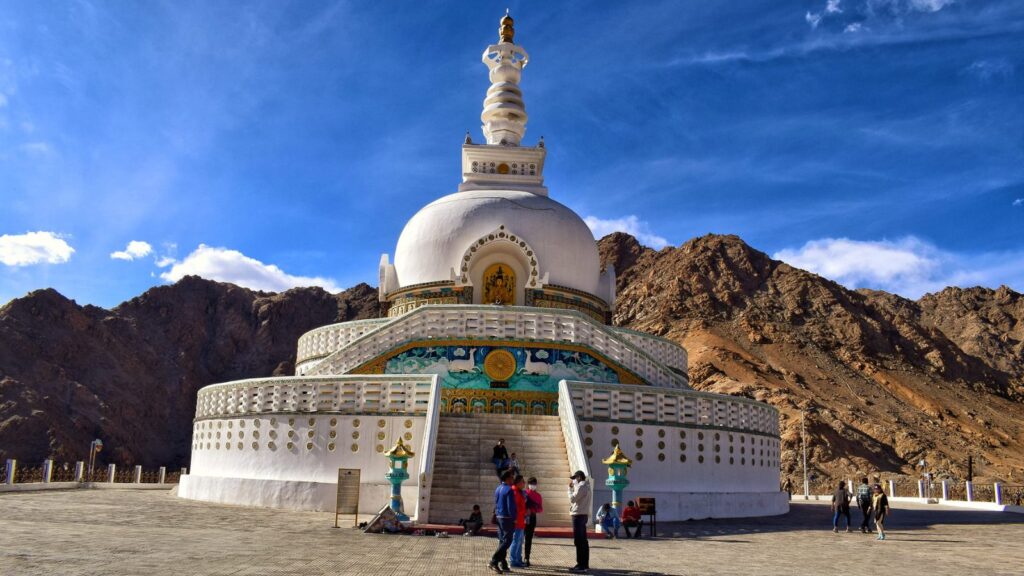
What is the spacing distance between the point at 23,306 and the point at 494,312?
215 ft

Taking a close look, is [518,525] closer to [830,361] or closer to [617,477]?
[617,477]

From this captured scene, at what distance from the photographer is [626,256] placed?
109 m

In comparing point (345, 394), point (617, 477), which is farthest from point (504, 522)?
point (345, 394)

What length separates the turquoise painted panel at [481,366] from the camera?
73.5ft

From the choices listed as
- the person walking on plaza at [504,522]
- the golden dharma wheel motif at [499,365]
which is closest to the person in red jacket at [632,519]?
the person walking on plaza at [504,522]

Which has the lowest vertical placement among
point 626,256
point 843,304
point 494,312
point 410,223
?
point 494,312

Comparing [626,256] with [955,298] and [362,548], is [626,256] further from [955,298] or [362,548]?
[362,548]

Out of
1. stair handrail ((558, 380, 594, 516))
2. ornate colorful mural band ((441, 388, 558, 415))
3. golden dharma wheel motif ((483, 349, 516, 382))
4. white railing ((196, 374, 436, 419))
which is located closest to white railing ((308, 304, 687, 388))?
golden dharma wheel motif ((483, 349, 516, 382))

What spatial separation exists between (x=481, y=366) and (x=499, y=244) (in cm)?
613

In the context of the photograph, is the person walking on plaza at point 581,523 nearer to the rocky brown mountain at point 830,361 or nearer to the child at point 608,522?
the child at point 608,522

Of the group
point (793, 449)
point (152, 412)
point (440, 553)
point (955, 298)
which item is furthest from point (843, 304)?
point (440, 553)

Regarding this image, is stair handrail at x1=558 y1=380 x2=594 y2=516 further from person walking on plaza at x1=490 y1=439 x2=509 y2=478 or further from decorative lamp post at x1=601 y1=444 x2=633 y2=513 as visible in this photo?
person walking on plaza at x1=490 y1=439 x2=509 y2=478

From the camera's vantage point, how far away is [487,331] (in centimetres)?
2277

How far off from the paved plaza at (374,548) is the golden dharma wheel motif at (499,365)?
20.0 ft
